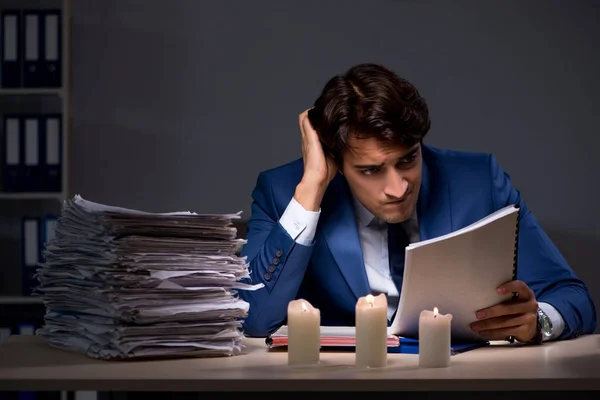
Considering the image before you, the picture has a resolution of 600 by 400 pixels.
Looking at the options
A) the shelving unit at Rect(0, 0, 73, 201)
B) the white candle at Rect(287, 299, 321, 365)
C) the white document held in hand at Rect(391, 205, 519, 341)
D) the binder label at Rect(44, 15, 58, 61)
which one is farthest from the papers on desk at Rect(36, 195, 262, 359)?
the binder label at Rect(44, 15, 58, 61)

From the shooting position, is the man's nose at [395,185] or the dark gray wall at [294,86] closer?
the man's nose at [395,185]

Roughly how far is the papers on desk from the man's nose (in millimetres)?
458

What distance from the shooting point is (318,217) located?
1.96 metres

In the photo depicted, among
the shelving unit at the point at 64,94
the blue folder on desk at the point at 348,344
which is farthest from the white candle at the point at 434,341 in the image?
the shelving unit at the point at 64,94

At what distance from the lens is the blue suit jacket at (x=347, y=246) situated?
6.27 feet

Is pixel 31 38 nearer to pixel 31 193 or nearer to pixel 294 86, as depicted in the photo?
pixel 31 193

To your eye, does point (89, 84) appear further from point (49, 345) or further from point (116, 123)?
point (49, 345)

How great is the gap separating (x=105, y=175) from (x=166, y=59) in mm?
570

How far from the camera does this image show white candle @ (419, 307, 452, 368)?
1.36 meters

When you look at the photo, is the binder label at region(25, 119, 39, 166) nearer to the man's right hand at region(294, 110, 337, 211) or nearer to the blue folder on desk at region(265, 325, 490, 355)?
the man's right hand at region(294, 110, 337, 211)

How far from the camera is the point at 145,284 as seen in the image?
1454 mm

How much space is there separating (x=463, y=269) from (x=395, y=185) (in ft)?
1.39

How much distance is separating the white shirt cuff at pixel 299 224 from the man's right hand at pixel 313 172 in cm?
3

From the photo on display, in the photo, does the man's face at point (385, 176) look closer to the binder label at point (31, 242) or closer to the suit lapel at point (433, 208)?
the suit lapel at point (433, 208)
